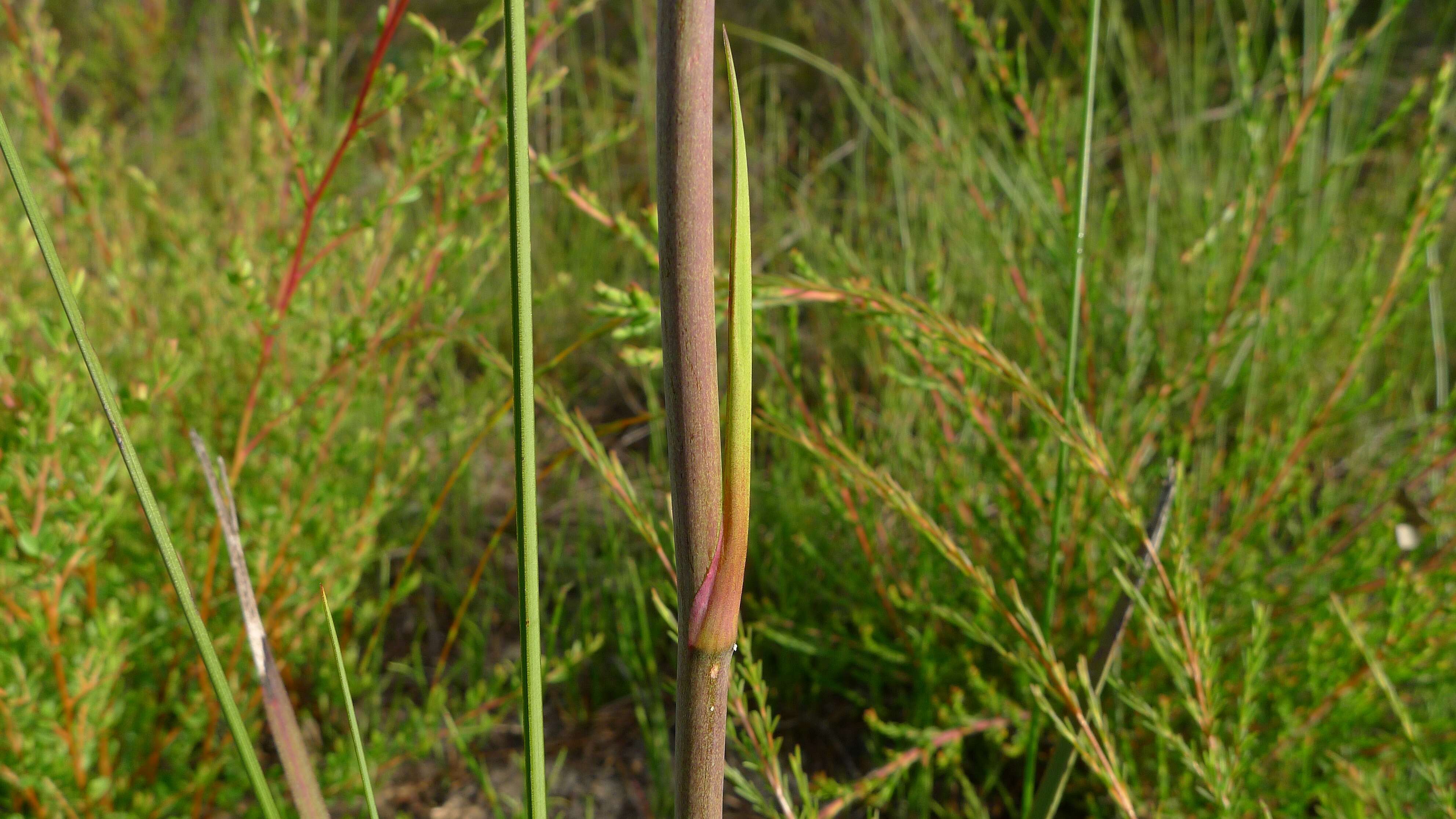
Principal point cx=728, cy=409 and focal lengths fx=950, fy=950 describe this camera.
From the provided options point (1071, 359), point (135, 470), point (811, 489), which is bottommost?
point (811, 489)

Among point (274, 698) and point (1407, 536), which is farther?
point (1407, 536)

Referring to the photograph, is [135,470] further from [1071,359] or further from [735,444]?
[1071,359]

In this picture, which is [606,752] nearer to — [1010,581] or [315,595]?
[315,595]

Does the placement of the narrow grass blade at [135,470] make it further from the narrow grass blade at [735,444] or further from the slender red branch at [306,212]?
the slender red branch at [306,212]

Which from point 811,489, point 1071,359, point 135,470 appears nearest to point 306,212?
point 135,470

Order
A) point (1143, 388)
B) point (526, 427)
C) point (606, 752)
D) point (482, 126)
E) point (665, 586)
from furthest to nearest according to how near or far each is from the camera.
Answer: point (1143, 388), point (606, 752), point (482, 126), point (665, 586), point (526, 427)

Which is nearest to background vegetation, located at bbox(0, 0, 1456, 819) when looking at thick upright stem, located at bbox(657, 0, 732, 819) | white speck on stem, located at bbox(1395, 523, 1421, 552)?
white speck on stem, located at bbox(1395, 523, 1421, 552)

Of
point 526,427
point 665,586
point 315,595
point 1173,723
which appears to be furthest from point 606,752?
point 526,427
